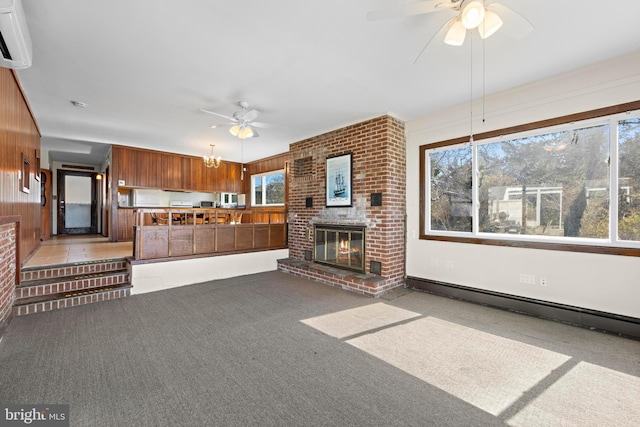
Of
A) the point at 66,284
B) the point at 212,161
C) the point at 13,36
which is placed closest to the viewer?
the point at 13,36

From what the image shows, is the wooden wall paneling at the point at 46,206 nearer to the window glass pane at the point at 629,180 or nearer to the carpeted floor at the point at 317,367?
the carpeted floor at the point at 317,367

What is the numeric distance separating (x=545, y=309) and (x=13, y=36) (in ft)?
18.4

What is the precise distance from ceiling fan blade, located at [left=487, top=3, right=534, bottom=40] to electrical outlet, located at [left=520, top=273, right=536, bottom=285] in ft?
8.97

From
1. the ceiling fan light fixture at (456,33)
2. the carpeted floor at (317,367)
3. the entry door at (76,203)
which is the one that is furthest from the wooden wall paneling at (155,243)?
the entry door at (76,203)

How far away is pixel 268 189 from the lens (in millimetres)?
8430

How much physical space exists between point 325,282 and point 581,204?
3.57 metres

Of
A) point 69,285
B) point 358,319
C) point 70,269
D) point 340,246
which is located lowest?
point 358,319

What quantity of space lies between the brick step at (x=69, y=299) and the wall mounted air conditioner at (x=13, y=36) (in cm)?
271

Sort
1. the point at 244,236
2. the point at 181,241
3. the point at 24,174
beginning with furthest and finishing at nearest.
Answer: the point at 244,236
the point at 181,241
the point at 24,174

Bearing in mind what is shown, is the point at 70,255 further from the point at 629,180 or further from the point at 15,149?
the point at 629,180

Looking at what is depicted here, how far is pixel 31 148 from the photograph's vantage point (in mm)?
4570

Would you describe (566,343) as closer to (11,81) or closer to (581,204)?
(581,204)

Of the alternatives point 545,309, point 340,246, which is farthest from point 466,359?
point 340,246

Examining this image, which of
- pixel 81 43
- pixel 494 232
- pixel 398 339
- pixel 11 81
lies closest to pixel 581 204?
pixel 494 232
